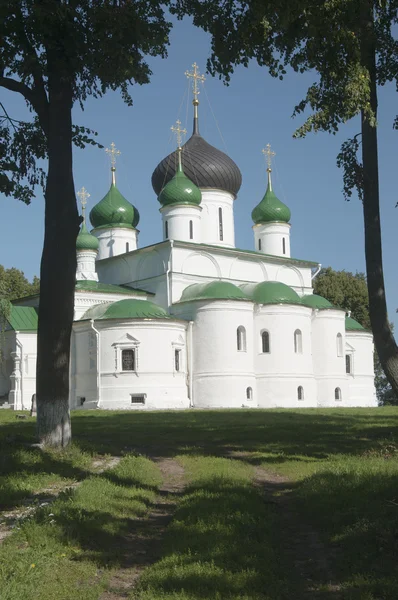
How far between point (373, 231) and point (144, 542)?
Result: 19.9 ft

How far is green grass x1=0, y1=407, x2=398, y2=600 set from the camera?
519cm

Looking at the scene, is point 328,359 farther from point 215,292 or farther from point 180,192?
point 180,192

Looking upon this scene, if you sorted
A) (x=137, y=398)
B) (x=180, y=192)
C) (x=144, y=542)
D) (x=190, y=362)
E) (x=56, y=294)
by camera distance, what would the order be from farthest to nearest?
1. (x=180, y=192)
2. (x=190, y=362)
3. (x=137, y=398)
4. (x=56, y=294)
5. (x=144, y=542)

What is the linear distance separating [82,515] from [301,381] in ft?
90.8

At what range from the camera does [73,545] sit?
6.12 metres

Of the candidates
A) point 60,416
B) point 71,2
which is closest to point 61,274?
point 60,416

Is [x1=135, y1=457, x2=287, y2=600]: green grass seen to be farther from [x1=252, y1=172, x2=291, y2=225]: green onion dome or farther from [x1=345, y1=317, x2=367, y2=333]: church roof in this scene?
[x1=252, y1=172, x2=291, y2=225]: green onion dome

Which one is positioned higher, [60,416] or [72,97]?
[72,97]

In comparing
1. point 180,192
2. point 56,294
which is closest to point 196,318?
point 180,192

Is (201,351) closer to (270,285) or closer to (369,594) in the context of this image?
(270,285)

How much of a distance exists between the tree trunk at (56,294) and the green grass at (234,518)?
649mm

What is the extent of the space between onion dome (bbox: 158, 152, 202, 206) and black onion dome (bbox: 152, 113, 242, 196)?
191 centimetres

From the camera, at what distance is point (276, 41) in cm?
1126

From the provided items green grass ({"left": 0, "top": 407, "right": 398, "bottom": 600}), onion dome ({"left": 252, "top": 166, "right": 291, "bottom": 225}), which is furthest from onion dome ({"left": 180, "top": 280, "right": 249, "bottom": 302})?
green grass ({"left": 0, "top": 407, "right": 398, "bottom": 600})
